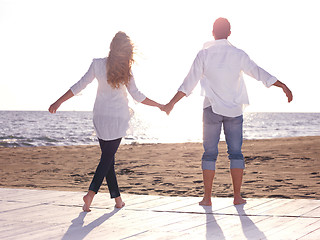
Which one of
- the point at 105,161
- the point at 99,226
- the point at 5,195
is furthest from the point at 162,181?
the point at 99,226

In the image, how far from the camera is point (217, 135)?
4469mm

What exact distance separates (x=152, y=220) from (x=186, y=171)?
6.57 m

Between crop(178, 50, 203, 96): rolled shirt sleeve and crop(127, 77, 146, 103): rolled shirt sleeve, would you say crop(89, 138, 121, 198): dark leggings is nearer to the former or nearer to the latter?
crop(127, 77, 146, 103): rolled shirt sleeve

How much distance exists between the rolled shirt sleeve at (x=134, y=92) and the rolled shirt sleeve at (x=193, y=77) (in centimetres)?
40

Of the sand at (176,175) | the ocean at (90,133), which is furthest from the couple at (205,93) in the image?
the sand at (176,175)

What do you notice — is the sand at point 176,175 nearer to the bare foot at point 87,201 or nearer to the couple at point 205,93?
the couple at point 205,93

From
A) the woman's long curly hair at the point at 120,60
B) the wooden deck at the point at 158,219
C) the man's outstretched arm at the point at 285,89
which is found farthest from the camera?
the man's outstretched arm at the point at 285,89

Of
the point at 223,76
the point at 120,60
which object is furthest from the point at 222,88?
the point at 120,60

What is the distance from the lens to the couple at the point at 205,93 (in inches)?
169

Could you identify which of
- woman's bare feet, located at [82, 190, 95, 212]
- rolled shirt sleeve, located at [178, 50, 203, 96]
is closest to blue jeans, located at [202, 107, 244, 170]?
rolled shirt sleeve, located at [178, 50, 203, 96]

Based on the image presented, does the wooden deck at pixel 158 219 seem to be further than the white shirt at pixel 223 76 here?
No

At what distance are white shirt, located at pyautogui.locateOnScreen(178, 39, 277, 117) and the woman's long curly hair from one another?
1.94 feet

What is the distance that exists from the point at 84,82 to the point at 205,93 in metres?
1.23

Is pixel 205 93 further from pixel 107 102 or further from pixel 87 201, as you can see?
pixel 87 201
